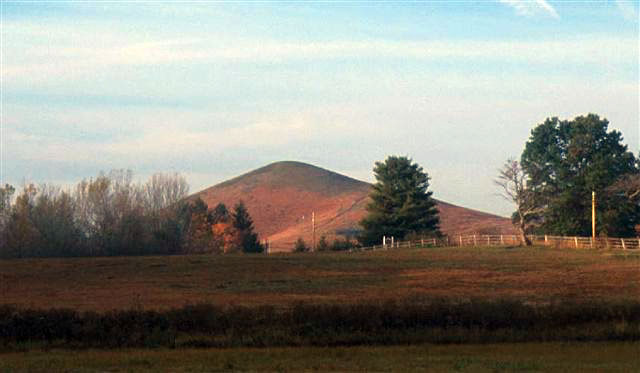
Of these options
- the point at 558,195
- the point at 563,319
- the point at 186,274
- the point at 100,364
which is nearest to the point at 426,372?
the point at 100,364

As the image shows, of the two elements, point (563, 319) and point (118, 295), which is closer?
point (563, 319)

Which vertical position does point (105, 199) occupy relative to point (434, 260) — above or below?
above

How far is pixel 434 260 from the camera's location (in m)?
67.7

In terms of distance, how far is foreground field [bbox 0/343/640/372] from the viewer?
19203 millimetres

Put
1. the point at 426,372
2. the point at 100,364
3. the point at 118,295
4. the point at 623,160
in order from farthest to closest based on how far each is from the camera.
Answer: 1. the point at 623,160
2. the point at 118,295
3. the point at 100,364
4. the point at 426,372

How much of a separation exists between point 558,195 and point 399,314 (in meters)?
66.9

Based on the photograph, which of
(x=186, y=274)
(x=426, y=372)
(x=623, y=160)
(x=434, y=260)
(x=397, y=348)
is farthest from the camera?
(x=623, y=160)

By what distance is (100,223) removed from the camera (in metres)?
88.2

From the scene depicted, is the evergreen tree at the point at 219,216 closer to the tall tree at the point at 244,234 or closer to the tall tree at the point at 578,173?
the tall tree at the point at 244,234

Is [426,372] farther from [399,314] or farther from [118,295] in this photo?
[118,295]

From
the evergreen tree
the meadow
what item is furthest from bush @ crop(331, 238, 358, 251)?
the meadow

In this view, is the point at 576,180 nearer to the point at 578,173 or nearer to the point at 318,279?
the point at 578,173

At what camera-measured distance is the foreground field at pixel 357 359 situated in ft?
63.0

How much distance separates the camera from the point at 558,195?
89375mm
